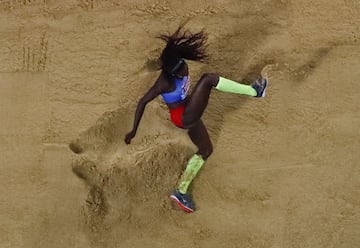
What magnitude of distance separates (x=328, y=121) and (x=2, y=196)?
2.43 metres

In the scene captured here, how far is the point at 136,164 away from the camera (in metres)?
5.06

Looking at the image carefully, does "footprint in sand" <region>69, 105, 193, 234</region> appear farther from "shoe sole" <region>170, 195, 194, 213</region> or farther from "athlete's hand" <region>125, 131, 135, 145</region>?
"athlete's hand" <region>125, 131, 135, 145</region>

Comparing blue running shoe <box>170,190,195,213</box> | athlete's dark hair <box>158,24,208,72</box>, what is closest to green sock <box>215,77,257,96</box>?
athlete's dark hair <box>158,24,208,72</box>

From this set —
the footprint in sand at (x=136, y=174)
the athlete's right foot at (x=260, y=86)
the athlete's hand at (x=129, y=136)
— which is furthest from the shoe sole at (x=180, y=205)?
the athlete's right foot at (x=260, y=86)

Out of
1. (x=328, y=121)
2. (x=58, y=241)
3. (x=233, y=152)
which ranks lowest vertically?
(x=58, y=241)

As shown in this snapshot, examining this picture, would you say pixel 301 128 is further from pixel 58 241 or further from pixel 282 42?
pixel 58 241

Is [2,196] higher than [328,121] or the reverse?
the reverse

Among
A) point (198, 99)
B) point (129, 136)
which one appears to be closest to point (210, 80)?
point (198, 99)

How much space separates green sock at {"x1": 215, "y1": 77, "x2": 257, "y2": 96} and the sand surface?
12.7 inches

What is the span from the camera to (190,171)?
4.90 m

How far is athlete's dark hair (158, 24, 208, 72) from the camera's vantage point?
4.27 meters

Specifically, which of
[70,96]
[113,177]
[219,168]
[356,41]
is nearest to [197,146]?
[219,168]

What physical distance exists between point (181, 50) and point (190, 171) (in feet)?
3.16

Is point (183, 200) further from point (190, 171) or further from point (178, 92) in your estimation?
point (178, 92)
